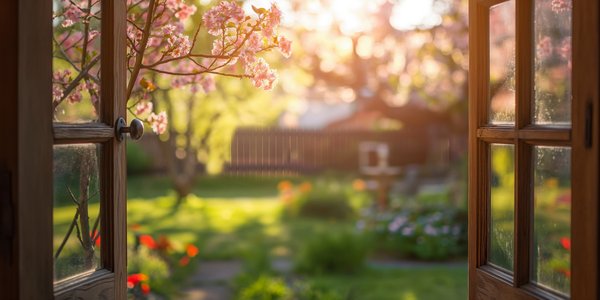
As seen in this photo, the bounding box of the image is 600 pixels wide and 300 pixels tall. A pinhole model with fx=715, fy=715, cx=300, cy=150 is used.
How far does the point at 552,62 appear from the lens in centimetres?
A: 193

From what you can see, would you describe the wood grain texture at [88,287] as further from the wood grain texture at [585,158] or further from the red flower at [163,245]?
the red flower at [163,245]

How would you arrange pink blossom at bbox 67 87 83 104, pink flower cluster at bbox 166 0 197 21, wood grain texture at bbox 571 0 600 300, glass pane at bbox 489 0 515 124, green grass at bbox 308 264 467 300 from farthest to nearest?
green grass at bbox 308 264 467 300 < pink flower cluster at bbox 166 0 197 21 < glass pane at bbox 489 0 515 124 < pink blossom at bbox 67 87 83 104 < wood grain texture at bbox 571 0 600 300

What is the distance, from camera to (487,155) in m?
2.28

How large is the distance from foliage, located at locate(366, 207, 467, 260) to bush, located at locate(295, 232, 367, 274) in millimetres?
1067

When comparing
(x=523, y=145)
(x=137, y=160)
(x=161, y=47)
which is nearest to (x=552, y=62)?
(x=523, y=145)

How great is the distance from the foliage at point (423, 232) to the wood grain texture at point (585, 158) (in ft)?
20.1

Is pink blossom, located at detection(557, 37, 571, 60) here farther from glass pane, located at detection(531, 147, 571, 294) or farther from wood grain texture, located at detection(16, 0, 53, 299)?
wood grain texture, located at detection(16, 0, 53, 299)

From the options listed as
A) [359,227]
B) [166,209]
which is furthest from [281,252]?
[166,209]

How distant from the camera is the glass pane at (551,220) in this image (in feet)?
6.06

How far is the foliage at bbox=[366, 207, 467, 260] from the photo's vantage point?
7852 mm

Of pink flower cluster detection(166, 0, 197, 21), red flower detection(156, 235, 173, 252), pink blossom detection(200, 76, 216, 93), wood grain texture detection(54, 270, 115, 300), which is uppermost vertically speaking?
pink flower cluster detection(166, 0, 197, 21)

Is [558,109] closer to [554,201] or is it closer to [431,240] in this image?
[554,201]

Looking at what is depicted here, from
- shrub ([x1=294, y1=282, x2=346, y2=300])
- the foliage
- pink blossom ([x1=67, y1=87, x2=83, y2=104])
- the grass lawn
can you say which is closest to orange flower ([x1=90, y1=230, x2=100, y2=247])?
the grass lawn

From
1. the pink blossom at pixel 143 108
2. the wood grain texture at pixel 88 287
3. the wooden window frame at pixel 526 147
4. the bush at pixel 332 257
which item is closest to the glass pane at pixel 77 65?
the wood grain texture at pixel 88 287
